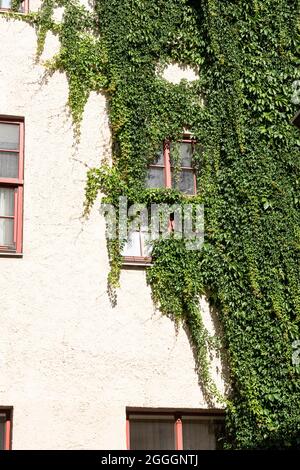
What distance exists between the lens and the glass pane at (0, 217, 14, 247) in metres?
12.5

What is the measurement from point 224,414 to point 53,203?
144 inches

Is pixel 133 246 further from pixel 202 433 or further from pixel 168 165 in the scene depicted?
pixel 202 433

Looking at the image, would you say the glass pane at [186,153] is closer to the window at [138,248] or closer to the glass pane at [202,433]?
the window at [138,248]

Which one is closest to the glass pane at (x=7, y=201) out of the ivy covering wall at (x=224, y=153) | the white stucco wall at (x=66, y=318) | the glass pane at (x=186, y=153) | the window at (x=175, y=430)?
the white stucco wall at (x=66, y=318)

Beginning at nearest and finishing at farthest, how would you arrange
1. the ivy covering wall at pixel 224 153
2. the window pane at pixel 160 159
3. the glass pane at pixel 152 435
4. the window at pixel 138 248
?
the glass pane at pixel 152 435 → the ivy covering wall at pixel 224 153 → the window at pixel 138 248 → the window pane at pixel 160 159

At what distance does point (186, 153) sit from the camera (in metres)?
13.6

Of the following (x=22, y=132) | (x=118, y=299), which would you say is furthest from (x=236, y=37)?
(x=118, y=299)

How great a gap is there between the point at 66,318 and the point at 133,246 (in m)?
1.51

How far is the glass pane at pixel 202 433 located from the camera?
40.1 ft

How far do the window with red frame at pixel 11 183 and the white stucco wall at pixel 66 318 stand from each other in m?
0.14

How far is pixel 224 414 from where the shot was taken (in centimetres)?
1238

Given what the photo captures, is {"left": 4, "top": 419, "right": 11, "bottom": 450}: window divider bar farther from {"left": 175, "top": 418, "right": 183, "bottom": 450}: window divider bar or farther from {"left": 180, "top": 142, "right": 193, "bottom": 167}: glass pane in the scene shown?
{"left": 180, "top": 142, "right": 193, "bottom": 167}: glass pane

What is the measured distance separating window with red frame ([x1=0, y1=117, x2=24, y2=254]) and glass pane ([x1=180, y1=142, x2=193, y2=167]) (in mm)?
2353

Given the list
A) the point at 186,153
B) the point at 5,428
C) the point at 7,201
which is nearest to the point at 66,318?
the point at 5,428
